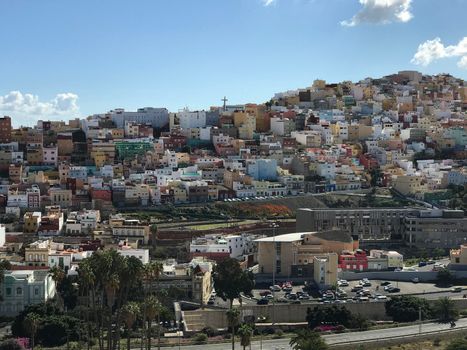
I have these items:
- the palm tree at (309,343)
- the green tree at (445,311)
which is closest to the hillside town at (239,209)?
the green tree at (445,311)

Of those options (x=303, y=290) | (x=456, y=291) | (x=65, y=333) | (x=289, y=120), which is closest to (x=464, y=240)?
(x=456, y=291)

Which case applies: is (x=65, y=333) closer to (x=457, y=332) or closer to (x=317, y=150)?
(x=457, y=332)

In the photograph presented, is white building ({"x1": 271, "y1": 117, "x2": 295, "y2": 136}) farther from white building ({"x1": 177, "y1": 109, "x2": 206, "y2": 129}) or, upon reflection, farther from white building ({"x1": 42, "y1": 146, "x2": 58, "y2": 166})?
white building ({"x1": 42, "y1": 146, "x2": 58, "y2": 166})

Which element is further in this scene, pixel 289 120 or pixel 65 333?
pixel 289 120

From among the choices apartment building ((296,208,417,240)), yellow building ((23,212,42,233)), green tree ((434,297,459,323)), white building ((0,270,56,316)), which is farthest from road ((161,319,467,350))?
yellow building ((23,212,42,233))

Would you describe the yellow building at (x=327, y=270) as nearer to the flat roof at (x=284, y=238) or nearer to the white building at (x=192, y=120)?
the flat roof at (x=284, y=238)
